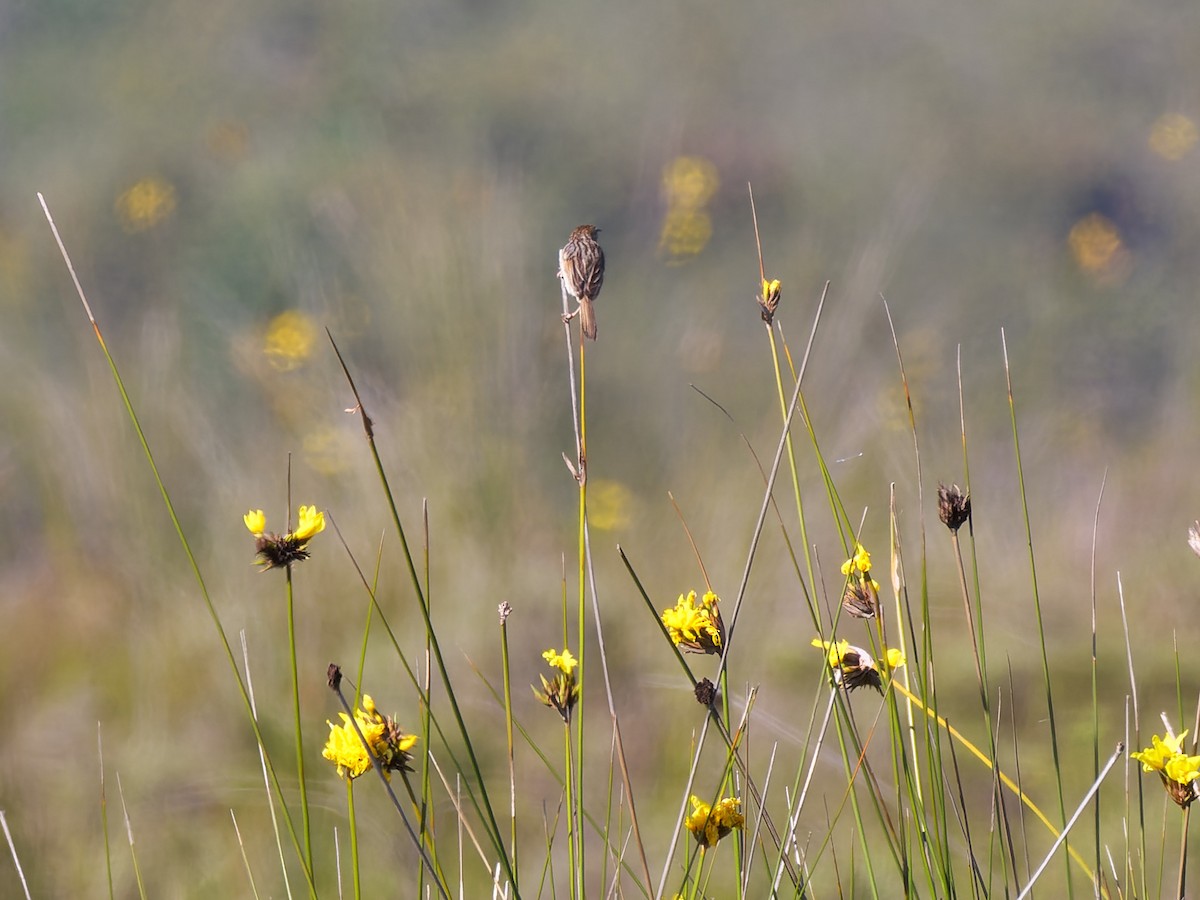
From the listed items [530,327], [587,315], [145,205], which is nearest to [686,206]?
[530,327]

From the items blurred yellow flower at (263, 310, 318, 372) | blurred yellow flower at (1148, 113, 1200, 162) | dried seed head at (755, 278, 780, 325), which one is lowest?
dried seed head at (755, 278, 780, 325)

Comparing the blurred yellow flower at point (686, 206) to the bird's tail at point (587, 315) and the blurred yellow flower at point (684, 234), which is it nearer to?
the blurred yellow flower at point (684, 234)

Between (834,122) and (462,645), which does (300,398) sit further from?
(834,122)

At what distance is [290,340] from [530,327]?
0.73 ft

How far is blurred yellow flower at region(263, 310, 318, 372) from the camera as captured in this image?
97cm

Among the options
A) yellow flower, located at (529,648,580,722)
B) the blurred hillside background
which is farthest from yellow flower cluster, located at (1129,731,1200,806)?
the blurred hillside background

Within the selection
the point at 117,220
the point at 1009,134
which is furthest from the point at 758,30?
the point at 117,220

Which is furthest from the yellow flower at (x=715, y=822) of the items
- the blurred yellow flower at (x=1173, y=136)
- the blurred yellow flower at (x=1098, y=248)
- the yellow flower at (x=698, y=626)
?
the blurred yellow flower at (x=1173, y=136)

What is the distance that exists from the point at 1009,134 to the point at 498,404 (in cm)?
53

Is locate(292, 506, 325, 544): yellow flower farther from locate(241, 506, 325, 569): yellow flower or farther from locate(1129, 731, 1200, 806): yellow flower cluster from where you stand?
locate(1129, 731, 1200, 806): yellow flower cluster

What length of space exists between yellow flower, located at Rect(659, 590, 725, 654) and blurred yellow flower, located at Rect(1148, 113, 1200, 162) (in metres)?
0.74

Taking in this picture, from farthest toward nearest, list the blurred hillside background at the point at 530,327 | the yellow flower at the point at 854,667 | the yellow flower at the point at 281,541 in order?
1. the blurred hillside background at the point at 530,327
2. the yellow flower at the point at 854,667
3. the yellow flower at the point at 281,541

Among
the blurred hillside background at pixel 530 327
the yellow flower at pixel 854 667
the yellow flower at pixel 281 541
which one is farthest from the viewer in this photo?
the blurred hillside background at pixel 530 327

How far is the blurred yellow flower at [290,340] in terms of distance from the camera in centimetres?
97
